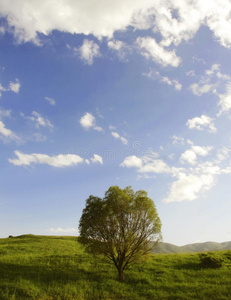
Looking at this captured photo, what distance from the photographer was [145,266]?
34.5 metres

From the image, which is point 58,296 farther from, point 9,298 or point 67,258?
point 67,258

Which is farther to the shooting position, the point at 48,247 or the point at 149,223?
the point at 48,247

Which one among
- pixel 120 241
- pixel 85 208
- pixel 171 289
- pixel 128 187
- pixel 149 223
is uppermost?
pixel 128 187

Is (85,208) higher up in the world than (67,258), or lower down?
higher up

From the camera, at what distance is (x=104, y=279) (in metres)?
27.3

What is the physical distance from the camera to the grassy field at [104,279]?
22.0 metres

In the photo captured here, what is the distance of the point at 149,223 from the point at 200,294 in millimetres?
9433

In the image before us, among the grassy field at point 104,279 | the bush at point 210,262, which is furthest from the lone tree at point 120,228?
the bush at point 210,262

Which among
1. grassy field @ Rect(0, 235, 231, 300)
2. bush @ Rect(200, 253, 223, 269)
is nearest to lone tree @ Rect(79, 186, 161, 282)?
grassy field @ Rect(0, 235, 231, 300)

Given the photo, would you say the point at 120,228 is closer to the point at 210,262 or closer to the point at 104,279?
the point at 104,279

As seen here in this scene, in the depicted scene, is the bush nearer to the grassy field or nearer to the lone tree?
the grassy field

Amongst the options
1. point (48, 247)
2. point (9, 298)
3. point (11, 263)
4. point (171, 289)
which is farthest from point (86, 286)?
point (48, 247)

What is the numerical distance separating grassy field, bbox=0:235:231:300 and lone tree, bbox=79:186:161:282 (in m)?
3.12

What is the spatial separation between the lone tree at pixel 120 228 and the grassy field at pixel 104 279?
3116 millimetres
